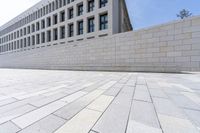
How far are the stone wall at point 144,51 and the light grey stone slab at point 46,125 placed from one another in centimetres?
781

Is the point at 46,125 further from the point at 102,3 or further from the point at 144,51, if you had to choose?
the point at 102,3

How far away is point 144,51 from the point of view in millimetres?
8133

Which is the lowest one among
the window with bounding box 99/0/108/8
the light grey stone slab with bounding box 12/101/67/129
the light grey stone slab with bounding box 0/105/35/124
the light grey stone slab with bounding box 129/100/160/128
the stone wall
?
the light grey stone slab with bounding box 0/105/35/124

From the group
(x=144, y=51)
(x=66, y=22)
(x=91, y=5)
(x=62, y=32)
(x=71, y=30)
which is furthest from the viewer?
(x=62, y=32)

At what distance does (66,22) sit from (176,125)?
23319mm

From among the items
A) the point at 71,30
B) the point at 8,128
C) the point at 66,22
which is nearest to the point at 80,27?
the point at 71,30

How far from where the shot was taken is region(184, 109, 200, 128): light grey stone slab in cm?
139

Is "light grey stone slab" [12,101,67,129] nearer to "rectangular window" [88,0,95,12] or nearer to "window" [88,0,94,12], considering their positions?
"rectangular window" [88,0,95,12]

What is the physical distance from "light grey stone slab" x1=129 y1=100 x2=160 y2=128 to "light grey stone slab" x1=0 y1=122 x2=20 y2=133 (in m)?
1.50

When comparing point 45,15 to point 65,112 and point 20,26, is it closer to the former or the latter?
point 20,26

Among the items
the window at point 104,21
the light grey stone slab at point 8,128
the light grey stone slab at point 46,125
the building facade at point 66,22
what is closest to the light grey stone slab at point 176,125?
the light grey stone slab at point 46,125

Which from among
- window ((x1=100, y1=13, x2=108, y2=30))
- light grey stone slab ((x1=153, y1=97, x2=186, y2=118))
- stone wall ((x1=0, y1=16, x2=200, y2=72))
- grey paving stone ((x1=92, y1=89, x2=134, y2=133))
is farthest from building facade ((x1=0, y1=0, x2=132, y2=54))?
grey paving stone ((x1=92, y1=89, x2=134, y2=133))

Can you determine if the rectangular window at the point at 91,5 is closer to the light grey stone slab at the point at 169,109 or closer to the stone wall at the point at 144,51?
the stone wall at the point at 144,51

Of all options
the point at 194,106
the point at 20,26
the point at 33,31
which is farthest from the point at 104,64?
the point at 20,26
